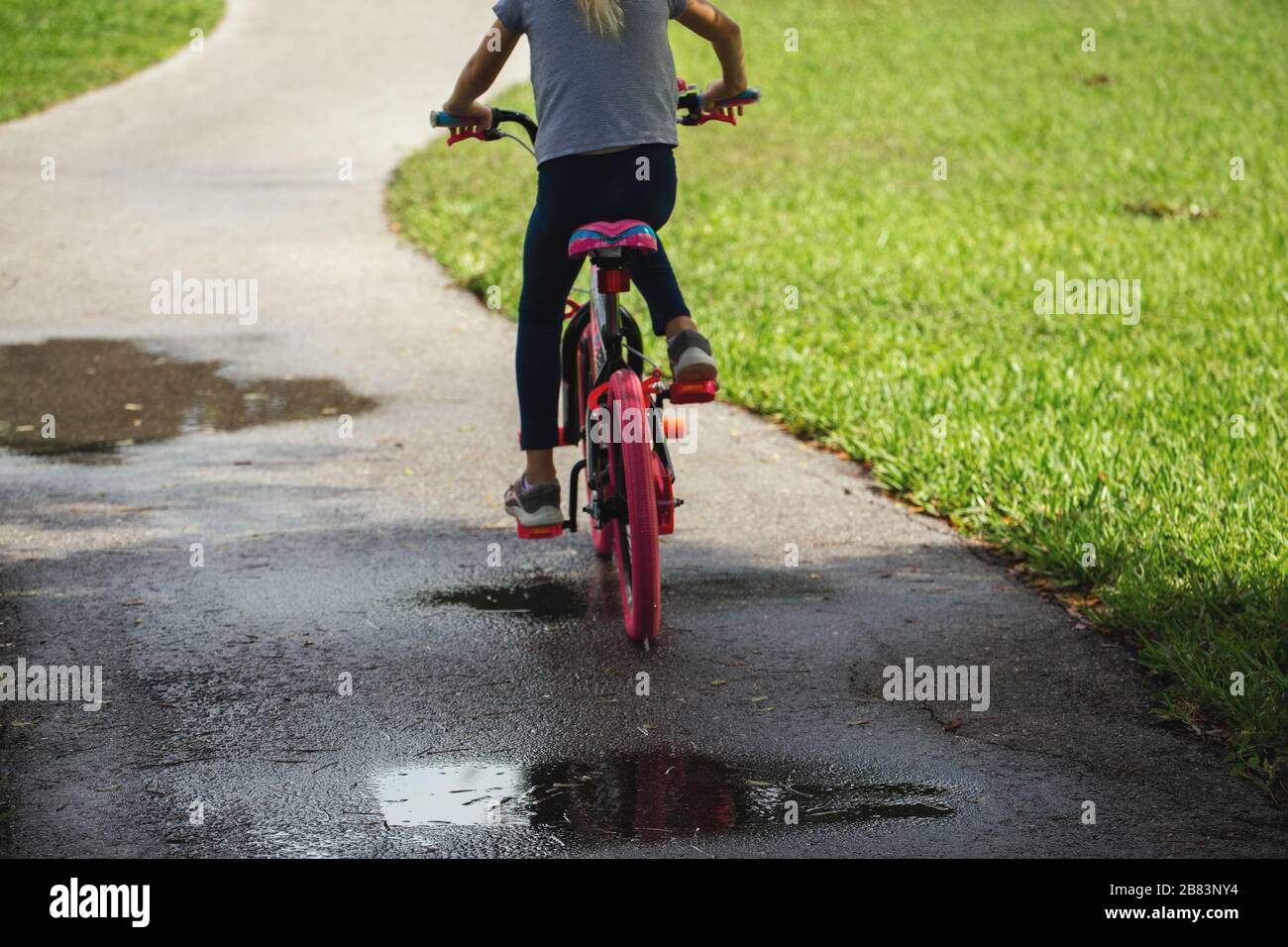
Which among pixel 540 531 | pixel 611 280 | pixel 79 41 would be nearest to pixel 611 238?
pixel 611 280

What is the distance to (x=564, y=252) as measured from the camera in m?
4.89

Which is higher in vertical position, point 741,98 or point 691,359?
point 741,98

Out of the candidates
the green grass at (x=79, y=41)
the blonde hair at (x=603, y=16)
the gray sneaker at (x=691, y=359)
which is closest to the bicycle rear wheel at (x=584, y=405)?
the gray sneaker at (x=691, y=359)

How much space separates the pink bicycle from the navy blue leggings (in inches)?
3.0

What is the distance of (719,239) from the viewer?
1198cm

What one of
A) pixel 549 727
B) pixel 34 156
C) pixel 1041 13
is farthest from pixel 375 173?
pixel 1041 13

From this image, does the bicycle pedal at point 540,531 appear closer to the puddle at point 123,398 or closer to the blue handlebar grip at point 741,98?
the blue handlebar grip at point 741,98

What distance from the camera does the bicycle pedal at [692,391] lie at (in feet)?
15.7

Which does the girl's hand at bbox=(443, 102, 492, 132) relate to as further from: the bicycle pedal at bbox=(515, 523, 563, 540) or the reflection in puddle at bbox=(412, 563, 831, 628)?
the reflection in puddle at bbox=(412, 563, 831, 628)

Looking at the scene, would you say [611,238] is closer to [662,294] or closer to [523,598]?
[662,294]

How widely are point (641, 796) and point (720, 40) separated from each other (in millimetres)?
2581

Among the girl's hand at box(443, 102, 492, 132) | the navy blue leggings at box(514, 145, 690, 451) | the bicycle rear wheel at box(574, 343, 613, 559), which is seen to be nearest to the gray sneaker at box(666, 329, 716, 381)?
the navy blue leggings at box(514, 145, 690, 451)

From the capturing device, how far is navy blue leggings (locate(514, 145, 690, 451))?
4656 millimetres

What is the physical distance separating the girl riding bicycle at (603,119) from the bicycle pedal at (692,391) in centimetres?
3
